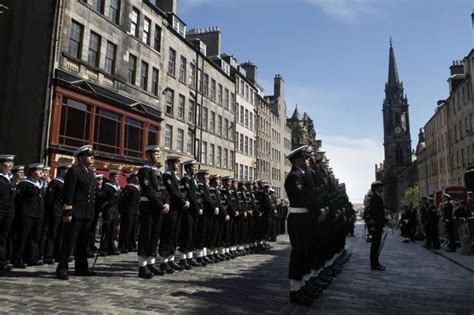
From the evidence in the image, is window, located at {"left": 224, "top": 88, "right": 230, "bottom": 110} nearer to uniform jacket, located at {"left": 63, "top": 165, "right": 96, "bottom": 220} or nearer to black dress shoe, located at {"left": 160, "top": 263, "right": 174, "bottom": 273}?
black dress shoe, located at {"left": 160, "top": 263, "right": 174, "bottom": 273}

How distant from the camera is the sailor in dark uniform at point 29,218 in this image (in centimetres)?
880

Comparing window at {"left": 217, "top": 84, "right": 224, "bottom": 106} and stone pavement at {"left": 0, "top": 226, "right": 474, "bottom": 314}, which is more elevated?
window at {"left": 217, "top": 84, "right": 224, "bottom": 106}

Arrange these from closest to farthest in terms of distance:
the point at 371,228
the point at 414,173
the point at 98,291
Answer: the point at 98,291 → the point at 371,228 → the point at 414,173

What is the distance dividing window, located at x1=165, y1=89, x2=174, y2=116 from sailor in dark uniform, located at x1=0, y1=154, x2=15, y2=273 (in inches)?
965

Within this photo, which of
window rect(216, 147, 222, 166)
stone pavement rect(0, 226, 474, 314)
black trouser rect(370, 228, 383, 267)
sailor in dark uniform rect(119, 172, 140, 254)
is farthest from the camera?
window rect(216, 147, 222, 166)

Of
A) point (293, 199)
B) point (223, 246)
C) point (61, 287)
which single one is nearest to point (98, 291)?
point (61, 287)

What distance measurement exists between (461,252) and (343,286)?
9659 millimetres

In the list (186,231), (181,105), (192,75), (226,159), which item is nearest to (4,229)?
(186,231)

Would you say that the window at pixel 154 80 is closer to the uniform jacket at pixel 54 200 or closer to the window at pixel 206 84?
the window at pixel 206 84

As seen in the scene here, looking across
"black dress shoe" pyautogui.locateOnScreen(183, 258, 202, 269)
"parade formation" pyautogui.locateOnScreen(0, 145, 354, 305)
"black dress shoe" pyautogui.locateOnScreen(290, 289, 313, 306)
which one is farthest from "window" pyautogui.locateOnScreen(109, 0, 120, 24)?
"black dress shoe" pyautogui.locateOnScreen(290, 289, 313, 306)

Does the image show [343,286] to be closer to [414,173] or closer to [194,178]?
[194,178]

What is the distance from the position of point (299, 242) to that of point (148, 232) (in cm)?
330

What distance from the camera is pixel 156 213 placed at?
8211 mm

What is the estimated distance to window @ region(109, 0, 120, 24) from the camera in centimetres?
2545
